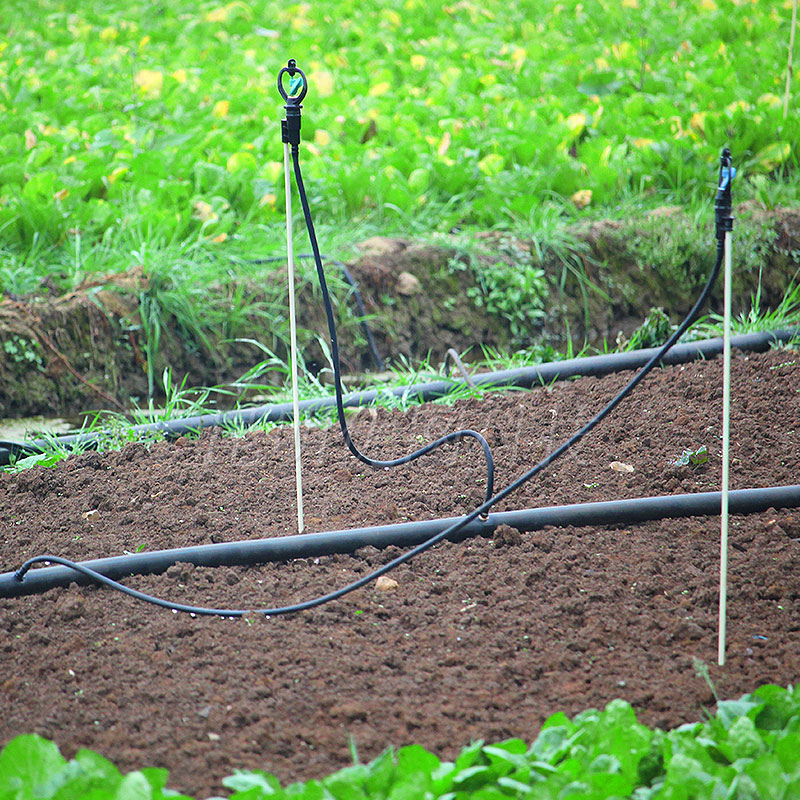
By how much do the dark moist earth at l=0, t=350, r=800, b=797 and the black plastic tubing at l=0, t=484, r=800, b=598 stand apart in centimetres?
3

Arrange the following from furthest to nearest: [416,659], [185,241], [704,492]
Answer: [185,241], [704,492], [416,659]

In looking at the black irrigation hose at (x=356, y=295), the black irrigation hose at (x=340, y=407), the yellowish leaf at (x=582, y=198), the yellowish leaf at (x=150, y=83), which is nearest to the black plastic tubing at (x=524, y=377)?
the black irrigation hose at (x=340, y=407)

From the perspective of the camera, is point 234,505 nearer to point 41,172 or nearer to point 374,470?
point 374,470

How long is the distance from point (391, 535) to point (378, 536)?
3 centimetres

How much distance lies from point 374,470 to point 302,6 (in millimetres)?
6076

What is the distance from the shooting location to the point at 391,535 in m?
2.14

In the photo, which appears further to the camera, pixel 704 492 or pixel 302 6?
pixel 302 6

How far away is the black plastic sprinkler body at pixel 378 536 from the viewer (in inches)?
79.3

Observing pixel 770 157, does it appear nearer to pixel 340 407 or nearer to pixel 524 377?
pixel 524 377

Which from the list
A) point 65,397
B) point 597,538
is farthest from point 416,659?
point 65,397

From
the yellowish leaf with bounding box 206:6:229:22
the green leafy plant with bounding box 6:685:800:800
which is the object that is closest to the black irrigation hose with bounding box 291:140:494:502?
the green leafy plant with bounding box 6:685:800:800

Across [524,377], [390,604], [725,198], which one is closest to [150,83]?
[524,377]

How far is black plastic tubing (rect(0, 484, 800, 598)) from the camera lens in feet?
6.65

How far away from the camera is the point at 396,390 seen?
10.4 ft
